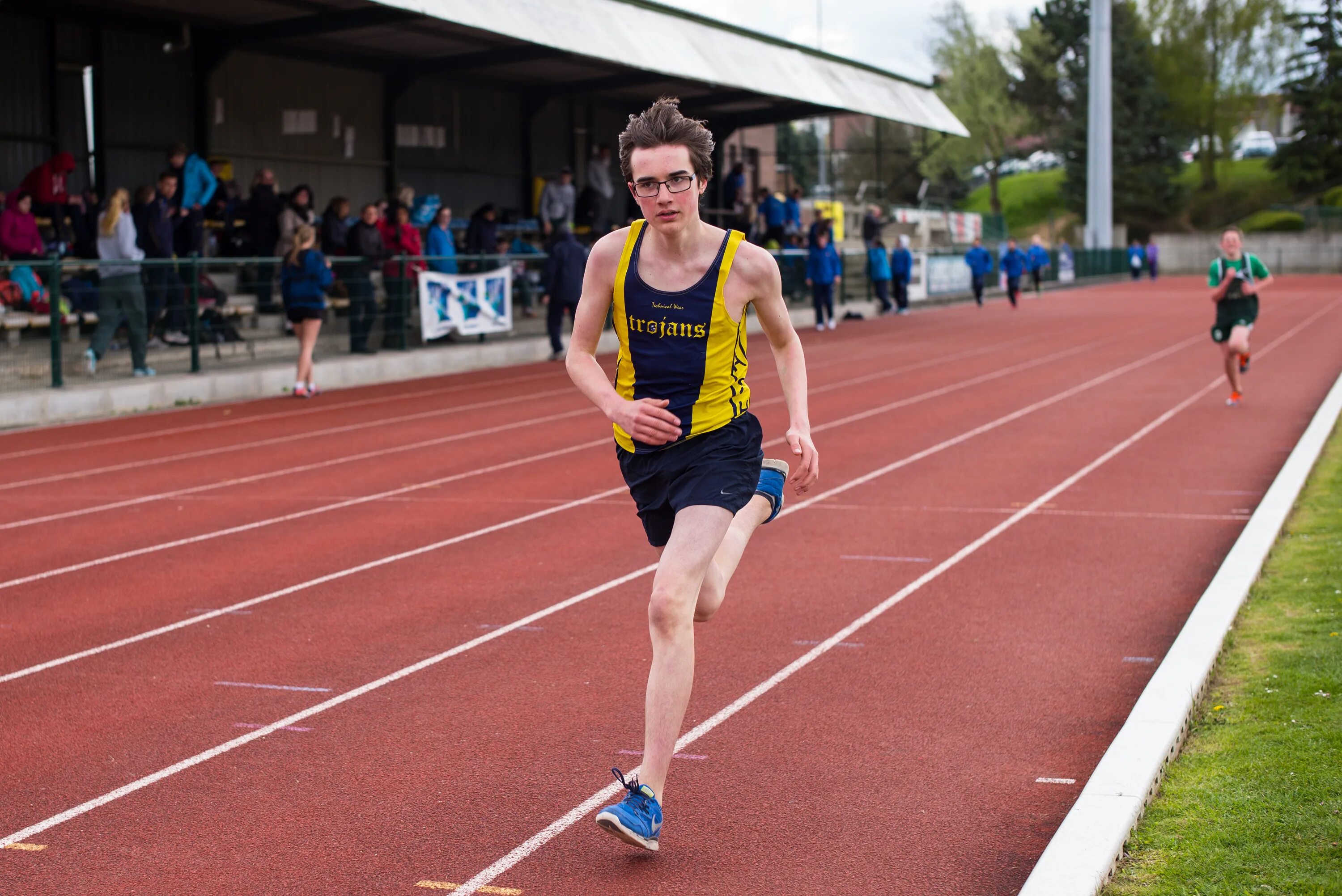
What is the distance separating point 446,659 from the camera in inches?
253

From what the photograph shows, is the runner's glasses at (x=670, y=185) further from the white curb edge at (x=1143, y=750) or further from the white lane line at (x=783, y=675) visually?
the white curb edge at (x=1143, y=750)

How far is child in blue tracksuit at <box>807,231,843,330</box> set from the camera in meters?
30.2

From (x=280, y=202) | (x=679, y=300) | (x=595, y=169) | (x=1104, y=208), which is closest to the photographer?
(x=679, y=300)

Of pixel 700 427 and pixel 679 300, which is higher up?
pixel 679 300

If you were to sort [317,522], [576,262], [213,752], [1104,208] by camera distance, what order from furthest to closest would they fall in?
1. [1104,208]
2. [576,262]
3. [317,522]
4. [213,752]

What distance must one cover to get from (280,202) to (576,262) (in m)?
4.32

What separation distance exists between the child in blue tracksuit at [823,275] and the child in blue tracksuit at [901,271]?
5106 millimetres

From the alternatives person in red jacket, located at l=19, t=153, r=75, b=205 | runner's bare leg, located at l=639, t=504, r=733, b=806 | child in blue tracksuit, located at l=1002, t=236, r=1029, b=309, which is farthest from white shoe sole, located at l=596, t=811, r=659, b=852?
child in blue tracksuit, located at l=1002, t=236, r=1029, b=309

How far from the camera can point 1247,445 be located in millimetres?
12836

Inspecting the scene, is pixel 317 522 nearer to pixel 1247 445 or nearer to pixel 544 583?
pixel 544 583

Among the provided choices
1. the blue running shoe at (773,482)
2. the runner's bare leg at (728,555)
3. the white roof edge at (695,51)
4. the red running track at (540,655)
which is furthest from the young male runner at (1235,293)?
the runner's bare leg at (728,555)

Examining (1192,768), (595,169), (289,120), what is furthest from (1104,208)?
(1192,768)

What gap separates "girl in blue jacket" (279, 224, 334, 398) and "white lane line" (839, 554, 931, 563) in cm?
1058

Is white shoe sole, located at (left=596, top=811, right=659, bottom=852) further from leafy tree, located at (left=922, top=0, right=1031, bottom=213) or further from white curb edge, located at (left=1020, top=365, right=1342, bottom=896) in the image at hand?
leafy tree, located at (left=922, top=0, right=1031, bottom=213)
